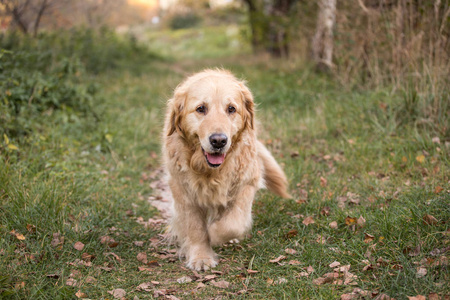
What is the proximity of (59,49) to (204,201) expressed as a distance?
7938 millimetres

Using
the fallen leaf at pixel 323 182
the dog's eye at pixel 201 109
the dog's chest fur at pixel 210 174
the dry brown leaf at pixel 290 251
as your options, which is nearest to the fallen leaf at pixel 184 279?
the dog's chest fur at pixel 210 174

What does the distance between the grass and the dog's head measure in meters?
0.79

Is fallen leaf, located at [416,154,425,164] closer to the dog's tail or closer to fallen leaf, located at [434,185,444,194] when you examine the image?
fallen leaf, located at [434,185,444,194]

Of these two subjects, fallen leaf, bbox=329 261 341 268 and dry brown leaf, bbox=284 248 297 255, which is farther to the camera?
dry brown leaf, bbox=284 248 297 255

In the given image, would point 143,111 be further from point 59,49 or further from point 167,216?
point 167,216

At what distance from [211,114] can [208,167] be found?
483 mm

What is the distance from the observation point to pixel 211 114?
362 cm

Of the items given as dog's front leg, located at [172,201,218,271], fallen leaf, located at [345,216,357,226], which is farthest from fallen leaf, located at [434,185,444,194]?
dog's front leg, located at [172,201,218,271]

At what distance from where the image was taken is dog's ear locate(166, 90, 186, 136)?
3.93m

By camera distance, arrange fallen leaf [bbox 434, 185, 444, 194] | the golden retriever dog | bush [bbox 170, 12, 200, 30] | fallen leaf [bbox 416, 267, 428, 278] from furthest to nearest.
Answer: bush [bbox 170, 12, 200, 30]
fallen leaf [bbox 434, 185, 444, 194]
the golden retriever dog
fallen leaf [bbox 416, 267, 428, 278]

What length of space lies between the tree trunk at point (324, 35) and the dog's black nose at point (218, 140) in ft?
20.2

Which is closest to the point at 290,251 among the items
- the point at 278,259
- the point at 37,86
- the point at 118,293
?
the point at 278,259

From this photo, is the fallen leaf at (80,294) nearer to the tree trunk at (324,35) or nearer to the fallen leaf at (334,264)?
the fallen leaf at (334,264)

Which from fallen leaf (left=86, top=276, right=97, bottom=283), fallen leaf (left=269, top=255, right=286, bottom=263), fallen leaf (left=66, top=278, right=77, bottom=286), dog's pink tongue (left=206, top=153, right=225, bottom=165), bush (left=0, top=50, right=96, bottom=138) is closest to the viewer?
fallen leaf (left=66, top=278, right=77, bottom=286)
